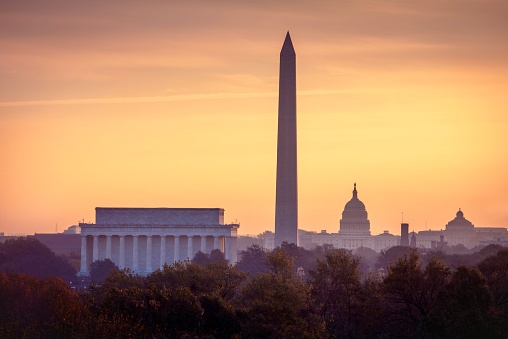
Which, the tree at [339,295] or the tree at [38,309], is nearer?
the tree at [38,309]

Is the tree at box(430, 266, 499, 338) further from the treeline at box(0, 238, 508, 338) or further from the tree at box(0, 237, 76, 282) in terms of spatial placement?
the tree at box(0, 237, 76, 282)

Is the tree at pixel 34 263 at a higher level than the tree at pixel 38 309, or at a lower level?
higher

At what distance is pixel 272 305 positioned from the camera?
97875 millimetres

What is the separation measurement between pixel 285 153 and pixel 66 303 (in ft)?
337

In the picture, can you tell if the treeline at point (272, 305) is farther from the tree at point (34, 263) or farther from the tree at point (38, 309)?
the tree at point (34, 263)

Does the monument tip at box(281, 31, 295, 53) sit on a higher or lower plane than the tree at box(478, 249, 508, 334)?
higher

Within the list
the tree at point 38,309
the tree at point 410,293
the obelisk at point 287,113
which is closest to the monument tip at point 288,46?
the obelisk at point 287,113

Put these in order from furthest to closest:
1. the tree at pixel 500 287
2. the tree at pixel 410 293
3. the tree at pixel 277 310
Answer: the tree at pixel 410 293, the tree at pixel 500 287, the tree at pixel 277 310

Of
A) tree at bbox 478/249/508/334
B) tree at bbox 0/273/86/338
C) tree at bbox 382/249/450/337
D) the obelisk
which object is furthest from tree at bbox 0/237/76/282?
tree at bbox 382/249/450/337

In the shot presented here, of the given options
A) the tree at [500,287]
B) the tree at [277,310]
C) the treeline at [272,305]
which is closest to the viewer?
the treeline at [272,305]

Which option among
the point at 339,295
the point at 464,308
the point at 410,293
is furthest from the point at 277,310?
the point at 464,308

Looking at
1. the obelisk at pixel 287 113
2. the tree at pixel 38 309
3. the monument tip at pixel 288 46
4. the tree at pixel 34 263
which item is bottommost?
the tree at pixel 38 309

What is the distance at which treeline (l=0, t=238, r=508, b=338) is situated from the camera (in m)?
92.4

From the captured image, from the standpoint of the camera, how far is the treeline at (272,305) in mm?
92375
